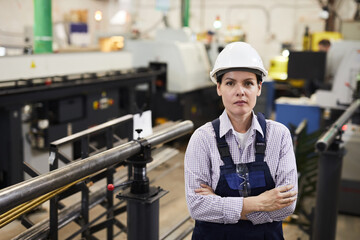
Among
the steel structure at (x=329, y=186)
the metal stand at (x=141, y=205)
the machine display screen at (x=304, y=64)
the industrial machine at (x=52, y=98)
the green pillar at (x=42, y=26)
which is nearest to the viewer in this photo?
the metal stand at (x=141, y=205)

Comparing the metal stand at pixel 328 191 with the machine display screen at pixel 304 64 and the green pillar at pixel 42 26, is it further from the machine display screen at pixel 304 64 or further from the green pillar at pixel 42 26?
the green pillar at pixel 42 26

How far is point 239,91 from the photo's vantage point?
1403 mm

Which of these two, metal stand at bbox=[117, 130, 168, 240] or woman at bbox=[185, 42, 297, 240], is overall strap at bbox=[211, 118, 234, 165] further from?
metal stand at bbox=[117, 130, 168, 240]

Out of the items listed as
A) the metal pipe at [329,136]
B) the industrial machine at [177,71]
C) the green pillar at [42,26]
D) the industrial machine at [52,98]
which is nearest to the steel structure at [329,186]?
the metal pipe at [329,136]

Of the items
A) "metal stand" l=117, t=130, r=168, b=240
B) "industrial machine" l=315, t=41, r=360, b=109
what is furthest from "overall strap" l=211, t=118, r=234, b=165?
"industrial machine" l=315, t=41, r=360, b=109

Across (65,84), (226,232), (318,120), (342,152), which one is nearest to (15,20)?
(65,84)

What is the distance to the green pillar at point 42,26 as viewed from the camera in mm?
4949

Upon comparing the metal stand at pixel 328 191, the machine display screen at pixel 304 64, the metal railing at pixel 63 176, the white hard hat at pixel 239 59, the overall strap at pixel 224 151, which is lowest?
the metal stand at pixel 328 191

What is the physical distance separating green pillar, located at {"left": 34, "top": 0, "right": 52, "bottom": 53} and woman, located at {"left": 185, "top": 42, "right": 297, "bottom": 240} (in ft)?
13.2

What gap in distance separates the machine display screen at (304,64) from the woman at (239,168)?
9.51 ft

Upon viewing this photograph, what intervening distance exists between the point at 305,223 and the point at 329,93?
5.21 ft

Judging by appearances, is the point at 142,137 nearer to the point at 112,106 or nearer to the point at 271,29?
the point at 112,106

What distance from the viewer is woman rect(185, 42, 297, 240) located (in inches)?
54.9

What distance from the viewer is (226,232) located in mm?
1447
